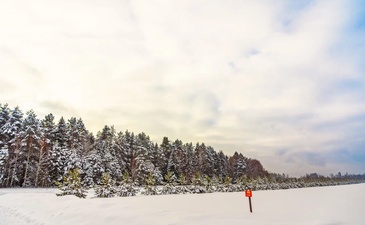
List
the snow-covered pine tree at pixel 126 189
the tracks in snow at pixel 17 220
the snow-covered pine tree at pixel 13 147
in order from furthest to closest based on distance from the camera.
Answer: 1. the snow-covered pine tree at pixel 13 147
2. the snow-covered pine tree at pixel 126 189
3. the tracks in snow at pixel 17 220

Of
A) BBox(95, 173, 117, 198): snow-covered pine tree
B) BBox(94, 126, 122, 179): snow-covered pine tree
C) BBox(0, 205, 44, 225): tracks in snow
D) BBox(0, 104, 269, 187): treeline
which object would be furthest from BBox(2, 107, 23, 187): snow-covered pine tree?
BBox(0, 205, 44, 225): tracks in snow

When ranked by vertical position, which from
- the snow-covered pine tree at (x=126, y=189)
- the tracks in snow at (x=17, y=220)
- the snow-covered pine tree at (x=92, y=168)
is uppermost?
the snow-covered pine tree at (x=92, y=168)

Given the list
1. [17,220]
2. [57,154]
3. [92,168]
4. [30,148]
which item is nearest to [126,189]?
[17,220]

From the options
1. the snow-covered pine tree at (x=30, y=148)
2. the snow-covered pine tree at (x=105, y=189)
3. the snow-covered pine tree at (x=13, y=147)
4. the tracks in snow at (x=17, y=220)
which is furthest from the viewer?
the snow-covered pine tree at (x=30, y=148)

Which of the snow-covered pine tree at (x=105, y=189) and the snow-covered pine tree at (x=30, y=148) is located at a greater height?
the snow-covered pine tree at (x=30, y=148)

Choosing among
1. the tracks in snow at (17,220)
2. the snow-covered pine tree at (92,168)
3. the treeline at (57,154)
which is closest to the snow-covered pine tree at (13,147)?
the treeline at (57,154)

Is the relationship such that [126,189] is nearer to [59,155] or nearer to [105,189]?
[105,189]

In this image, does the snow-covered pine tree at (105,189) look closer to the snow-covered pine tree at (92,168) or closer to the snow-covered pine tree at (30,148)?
the snow-covered pine tree at (92,168)

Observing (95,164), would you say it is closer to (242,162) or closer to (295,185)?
(295,185)

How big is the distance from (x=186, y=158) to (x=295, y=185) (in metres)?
26.6

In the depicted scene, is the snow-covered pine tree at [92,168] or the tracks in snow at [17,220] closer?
the tracks in snow at [17,220]

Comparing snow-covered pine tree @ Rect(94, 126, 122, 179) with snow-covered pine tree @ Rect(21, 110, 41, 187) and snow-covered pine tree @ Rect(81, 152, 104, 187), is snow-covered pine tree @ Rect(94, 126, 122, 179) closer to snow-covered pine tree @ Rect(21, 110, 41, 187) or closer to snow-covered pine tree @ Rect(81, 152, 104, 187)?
snow-covered pine tree @ Rect(81, 152, 104, 187)

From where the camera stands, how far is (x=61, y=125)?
47344 mm

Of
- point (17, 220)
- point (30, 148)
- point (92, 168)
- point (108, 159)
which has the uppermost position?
point (30, 148)
